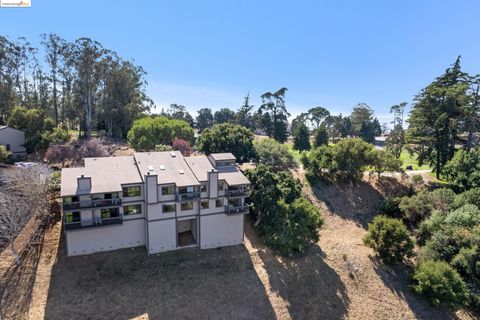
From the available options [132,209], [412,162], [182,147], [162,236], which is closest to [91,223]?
[132,209]

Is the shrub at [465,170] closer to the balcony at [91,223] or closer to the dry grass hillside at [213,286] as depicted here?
the dry grass hillside at [213,286]

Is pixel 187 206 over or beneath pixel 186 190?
beneath

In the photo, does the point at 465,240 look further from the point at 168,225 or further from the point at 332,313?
the point at 168,225

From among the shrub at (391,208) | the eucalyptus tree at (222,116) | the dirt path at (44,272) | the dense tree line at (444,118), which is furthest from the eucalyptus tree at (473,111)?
the eucalyptus tree at (222,116)

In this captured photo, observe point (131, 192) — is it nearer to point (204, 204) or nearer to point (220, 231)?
point (204, 204)

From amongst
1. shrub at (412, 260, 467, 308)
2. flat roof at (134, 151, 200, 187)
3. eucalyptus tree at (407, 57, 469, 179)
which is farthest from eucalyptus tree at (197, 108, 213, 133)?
shrub at (412, 260, 467, 308)

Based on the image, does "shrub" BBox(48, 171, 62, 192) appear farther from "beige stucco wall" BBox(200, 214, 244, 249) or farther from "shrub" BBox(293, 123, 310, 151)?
"shrub" BBox(293, 123, 310, 151)
